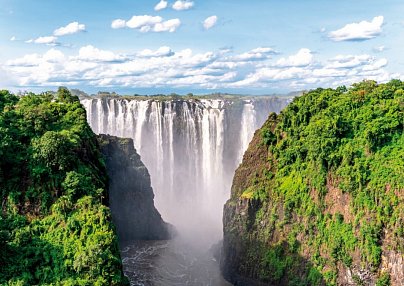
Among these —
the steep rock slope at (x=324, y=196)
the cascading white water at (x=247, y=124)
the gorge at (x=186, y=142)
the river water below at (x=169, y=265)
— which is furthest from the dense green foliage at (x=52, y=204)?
the cascading white water at (x=247, y=124)

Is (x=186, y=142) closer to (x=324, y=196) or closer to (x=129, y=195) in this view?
(x=129, y=195)

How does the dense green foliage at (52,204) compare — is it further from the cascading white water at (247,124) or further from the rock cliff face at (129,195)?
the cascading white water at (247,124)

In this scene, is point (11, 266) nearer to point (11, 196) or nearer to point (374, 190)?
point (11, 196)

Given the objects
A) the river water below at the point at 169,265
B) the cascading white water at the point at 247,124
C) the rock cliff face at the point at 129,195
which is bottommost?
the river water below at the point at 169,265

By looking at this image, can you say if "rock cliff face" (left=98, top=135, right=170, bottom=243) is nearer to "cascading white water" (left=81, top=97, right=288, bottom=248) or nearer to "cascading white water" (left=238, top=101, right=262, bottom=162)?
"cascading white water" (left=81, top=97, right=288, bottom=248)

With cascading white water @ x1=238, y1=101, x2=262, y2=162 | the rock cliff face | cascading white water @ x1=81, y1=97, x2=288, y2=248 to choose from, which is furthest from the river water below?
cascading white water @ x1=238, y1=101, x2=262, y2=162

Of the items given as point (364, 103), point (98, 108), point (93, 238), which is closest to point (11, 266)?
point (93, 238)
